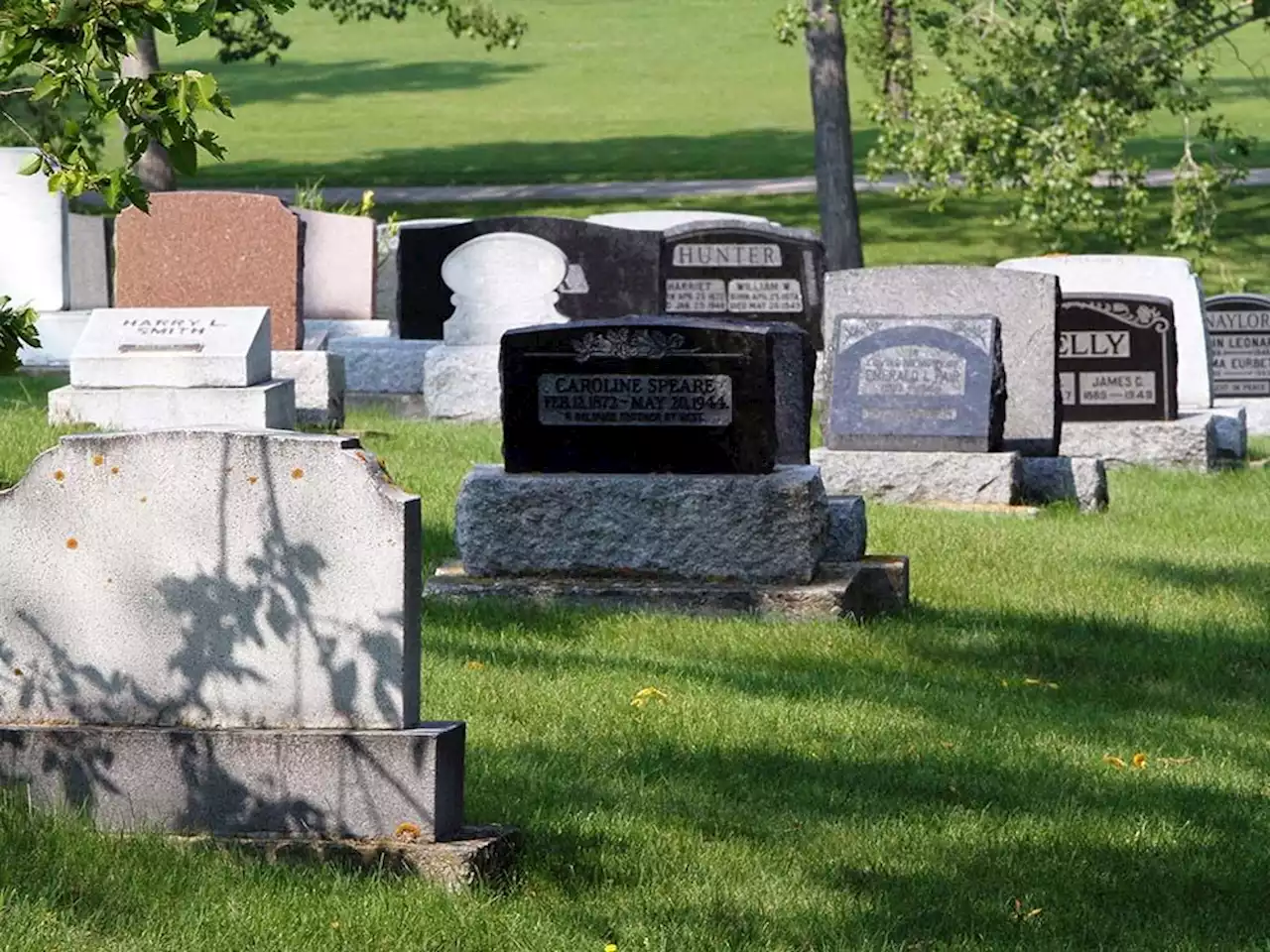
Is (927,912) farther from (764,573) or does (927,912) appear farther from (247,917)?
→ (764,573)

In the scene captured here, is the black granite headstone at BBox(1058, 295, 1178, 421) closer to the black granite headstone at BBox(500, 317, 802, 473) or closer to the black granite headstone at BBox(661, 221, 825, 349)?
the black granite headstone at BBox(661, 221, 825, 349)

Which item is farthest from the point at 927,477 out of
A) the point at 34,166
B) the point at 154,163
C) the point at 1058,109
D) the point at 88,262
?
the point at 154,163

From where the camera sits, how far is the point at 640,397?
928 cm

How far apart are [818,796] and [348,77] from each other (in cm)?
6272

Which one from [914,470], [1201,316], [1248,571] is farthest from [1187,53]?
[1248,571]

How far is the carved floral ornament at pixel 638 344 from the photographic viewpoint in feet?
30.5

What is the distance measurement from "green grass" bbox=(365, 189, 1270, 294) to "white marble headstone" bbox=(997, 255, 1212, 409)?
11672 millimetres

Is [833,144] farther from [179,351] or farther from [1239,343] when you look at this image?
[179,351]

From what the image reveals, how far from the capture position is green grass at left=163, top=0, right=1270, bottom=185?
43469mm

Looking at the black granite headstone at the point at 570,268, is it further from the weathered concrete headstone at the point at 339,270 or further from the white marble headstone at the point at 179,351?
the white marble headstone at the point at 179,351

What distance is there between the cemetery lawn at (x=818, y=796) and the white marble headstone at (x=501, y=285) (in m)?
8.20

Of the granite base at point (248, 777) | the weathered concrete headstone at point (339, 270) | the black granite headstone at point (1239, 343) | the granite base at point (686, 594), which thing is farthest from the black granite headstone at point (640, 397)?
the weathered concrete headstone at point (339, 270)

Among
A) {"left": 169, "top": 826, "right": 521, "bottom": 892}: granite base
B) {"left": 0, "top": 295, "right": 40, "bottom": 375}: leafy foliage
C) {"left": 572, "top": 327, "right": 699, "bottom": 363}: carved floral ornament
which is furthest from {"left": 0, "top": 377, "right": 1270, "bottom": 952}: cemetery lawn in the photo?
{"left": 572, "top": 327, "right": 699, "bottom": 363}: carved floral ornament

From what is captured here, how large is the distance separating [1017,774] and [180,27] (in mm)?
3331
